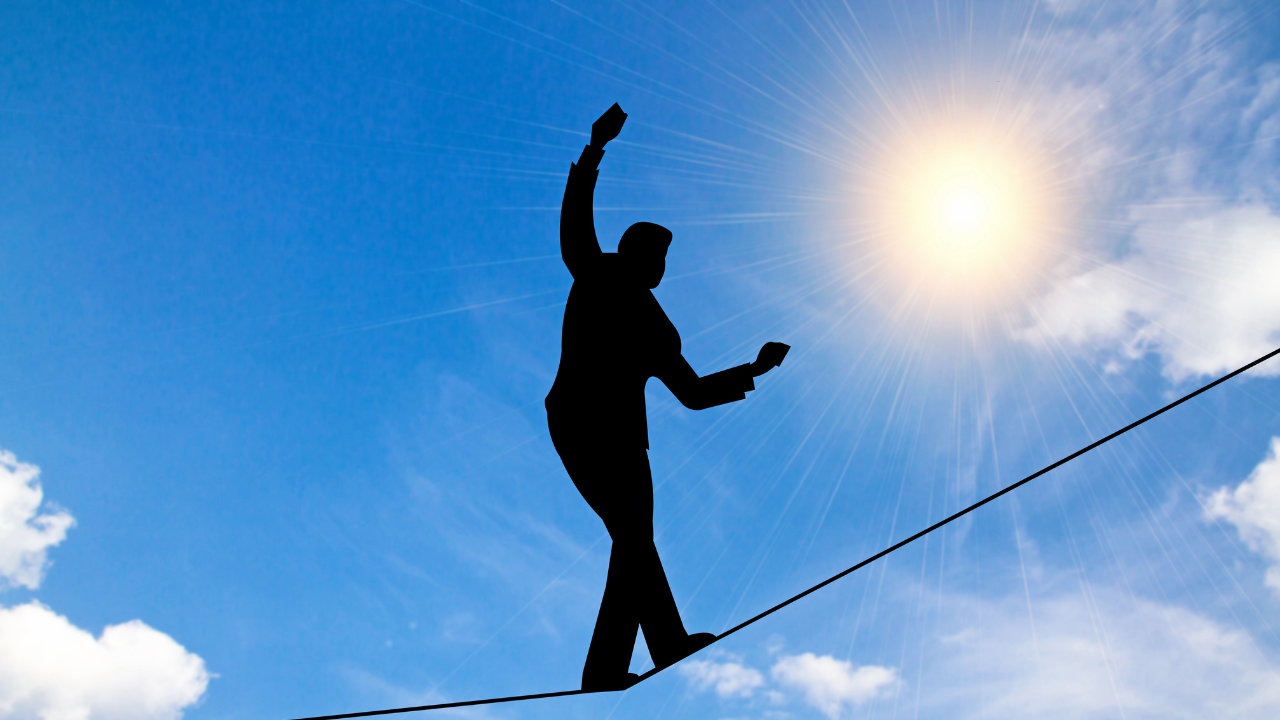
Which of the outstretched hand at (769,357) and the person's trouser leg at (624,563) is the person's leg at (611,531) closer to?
the person's trouser leg at (624,563)

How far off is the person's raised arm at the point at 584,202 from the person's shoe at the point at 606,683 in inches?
99.8

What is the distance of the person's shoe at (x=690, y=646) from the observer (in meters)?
4.68

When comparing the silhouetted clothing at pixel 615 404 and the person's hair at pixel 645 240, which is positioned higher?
the person's hair at pixel 645 240

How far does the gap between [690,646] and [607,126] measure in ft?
10.9

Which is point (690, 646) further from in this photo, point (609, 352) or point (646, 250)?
point (646, 250)

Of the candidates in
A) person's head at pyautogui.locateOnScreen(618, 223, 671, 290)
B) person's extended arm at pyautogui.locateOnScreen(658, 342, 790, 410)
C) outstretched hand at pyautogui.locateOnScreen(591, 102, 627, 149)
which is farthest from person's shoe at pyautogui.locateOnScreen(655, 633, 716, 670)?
outstretched hand at pyautogui.locateOnScreen(591, 102, 627, 149)

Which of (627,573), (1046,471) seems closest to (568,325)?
(627,573)

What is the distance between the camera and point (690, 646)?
470 cm

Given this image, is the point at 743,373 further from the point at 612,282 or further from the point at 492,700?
the point at 492,700

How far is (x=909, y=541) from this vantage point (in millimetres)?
4680


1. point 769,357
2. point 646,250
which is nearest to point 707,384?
point 769,357

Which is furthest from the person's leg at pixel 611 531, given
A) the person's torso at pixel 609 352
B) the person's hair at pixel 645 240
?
the person's hair at pixel 645 240

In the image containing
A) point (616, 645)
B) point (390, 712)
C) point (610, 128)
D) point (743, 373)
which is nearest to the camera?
point (390, 712)

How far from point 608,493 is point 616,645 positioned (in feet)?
2.99
